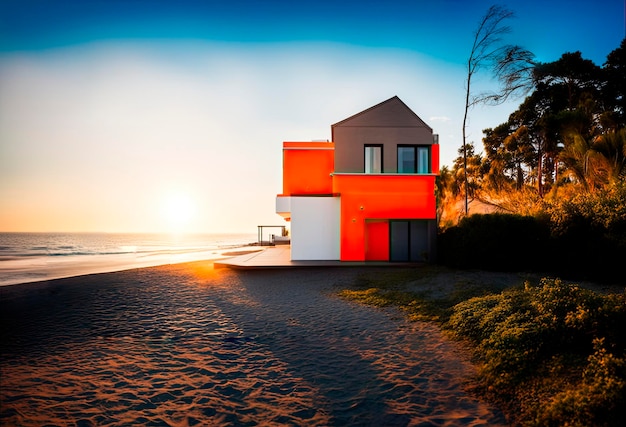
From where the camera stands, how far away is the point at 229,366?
5.59 metres

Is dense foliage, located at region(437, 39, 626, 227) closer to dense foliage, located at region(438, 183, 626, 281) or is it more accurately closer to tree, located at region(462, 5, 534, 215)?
dense foliage, located at region(438, 183, 626, 281)

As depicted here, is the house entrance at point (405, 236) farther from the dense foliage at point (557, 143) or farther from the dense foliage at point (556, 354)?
the dense foliage at point (556, 354)

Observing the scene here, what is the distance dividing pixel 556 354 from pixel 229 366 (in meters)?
4.83

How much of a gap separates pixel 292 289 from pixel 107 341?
19.9ft

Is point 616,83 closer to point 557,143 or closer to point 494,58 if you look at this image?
point 557,143

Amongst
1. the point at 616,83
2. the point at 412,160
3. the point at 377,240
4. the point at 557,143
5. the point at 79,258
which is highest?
the point at 616,83

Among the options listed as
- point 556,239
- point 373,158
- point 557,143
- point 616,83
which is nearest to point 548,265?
point 556,239

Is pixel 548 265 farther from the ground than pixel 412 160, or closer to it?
closer to it

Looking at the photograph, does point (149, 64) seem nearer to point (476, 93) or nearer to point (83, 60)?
point (83, 60)

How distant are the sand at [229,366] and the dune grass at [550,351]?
38cm

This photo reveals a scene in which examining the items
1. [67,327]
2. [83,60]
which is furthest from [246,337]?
[83,60]

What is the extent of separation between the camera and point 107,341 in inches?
269

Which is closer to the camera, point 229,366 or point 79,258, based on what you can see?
point 229,366

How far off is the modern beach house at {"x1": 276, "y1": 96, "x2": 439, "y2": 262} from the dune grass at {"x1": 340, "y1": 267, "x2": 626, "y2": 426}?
941 cm
